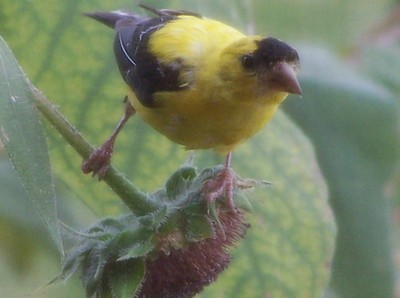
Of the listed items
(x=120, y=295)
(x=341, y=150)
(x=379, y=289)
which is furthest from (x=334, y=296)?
(x=120, y=295)

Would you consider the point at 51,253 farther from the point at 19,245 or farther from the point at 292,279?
the point at 292,279

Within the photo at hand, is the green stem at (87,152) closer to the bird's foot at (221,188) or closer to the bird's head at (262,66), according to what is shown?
the bird's foot at (221,188)

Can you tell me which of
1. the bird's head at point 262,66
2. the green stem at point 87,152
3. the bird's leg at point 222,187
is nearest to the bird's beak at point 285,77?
the bird's head at point 262,66

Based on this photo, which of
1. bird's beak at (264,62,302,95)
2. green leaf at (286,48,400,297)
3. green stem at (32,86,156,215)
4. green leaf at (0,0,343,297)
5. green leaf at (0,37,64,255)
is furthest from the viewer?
green leaf at (286,48,400,297)

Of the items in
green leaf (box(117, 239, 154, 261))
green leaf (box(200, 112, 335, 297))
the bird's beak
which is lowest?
green leaf (box(200, 112, 335, 297))

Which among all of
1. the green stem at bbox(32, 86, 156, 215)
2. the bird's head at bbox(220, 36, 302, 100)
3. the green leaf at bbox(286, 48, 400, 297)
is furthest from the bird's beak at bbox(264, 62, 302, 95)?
the green leaf at bbox(286, 48, 400, 297)

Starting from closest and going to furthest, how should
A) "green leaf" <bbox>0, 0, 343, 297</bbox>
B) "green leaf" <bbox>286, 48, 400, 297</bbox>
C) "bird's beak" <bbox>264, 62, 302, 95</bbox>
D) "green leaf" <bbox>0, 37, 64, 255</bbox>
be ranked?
"green leaf" <bbox>0, 37, 64, 255</bbox>
"bird's beak" <bbox>264, 62, 302, 95</bbox>
"green leaf" <bbox>0, 0, 343, 297</bbox>
"green leaf" <bbox>286, 48, 400, 297</bbox>

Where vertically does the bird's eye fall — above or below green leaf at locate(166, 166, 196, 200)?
above

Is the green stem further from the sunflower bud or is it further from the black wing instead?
the black wing

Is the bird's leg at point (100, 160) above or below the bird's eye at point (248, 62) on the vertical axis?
below
